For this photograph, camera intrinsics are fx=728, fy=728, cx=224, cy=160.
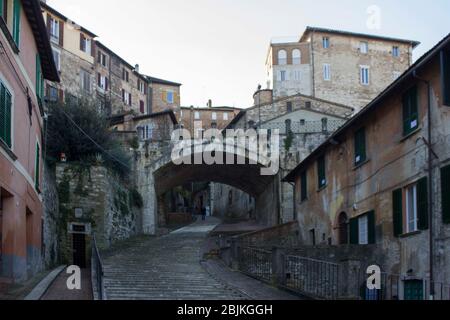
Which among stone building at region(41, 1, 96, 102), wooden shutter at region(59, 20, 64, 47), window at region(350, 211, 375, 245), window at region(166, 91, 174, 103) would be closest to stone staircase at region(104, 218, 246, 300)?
window at region(350, 211, 375, 245)

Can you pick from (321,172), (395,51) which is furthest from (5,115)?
(395,51)

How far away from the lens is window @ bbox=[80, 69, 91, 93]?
58.3 meters

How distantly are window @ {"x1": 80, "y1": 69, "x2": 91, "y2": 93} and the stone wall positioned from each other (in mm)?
28757

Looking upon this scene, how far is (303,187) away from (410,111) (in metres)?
12.4

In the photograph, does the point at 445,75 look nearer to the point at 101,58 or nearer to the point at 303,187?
the point at 303,187

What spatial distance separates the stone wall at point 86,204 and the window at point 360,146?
10864 mm

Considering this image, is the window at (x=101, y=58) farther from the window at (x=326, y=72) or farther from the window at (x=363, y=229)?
the window at (x=363, y=229)

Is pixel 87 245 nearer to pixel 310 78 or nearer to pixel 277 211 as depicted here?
pixel 277 211

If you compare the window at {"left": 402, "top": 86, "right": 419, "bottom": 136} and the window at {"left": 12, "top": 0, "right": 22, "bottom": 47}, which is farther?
the window at {"left": 402, "top": 86, "right": 419, "bottom": 136}

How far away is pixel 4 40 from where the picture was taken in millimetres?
15523

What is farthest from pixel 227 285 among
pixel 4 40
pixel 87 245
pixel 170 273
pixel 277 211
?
pixel 277 211

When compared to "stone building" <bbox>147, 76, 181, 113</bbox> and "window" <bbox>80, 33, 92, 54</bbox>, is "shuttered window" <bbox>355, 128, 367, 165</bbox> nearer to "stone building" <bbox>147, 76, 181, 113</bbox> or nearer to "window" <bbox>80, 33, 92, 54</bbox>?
"window" <bbox>80, 33, 92, 54</bbox>

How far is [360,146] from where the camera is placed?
900 inches
